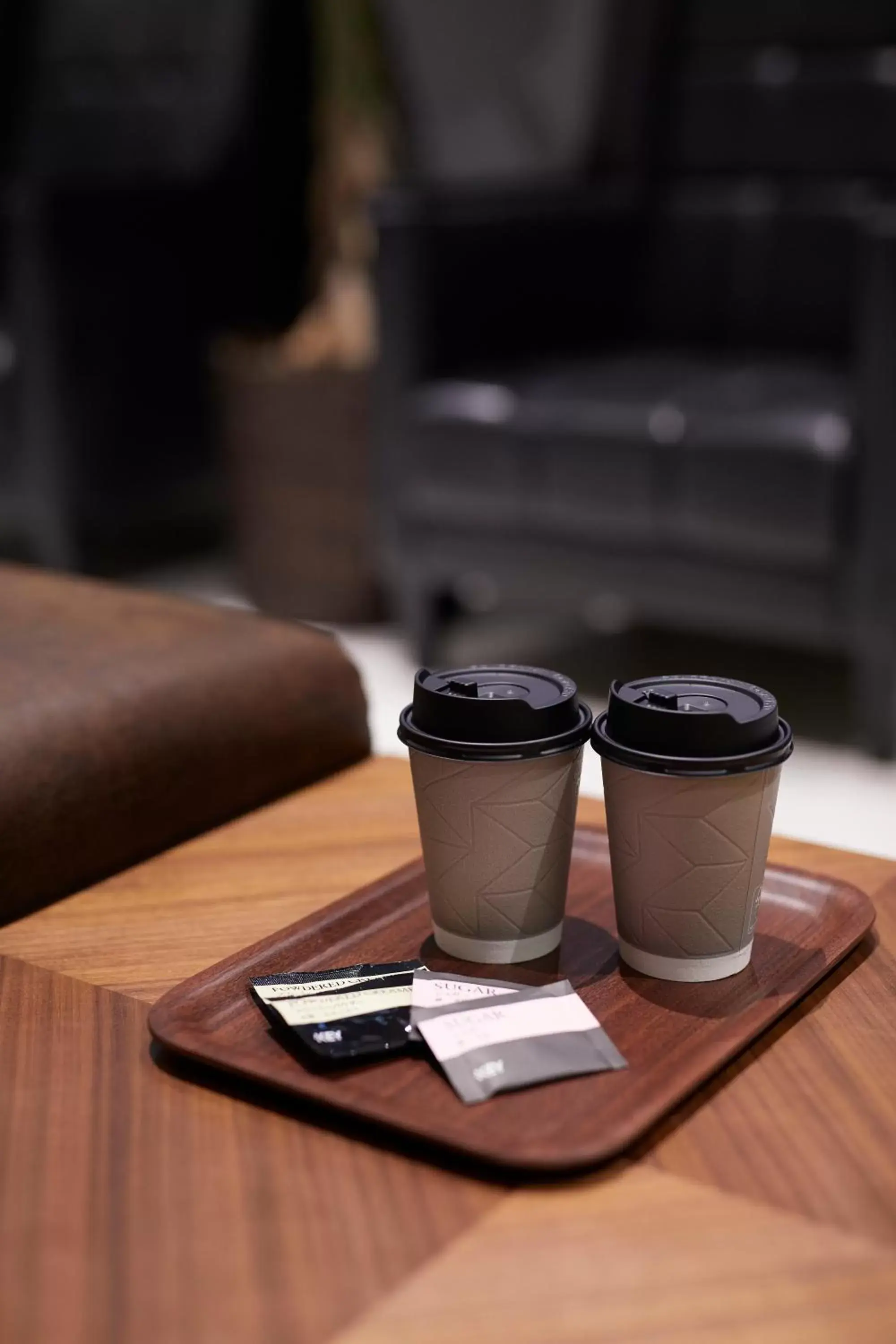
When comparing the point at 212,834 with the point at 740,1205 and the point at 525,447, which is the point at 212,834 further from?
the point at 525,447

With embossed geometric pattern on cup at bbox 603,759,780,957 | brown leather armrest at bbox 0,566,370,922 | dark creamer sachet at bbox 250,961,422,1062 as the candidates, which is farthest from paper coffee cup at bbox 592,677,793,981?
brown leather armrest at bbox 0,566,370,922

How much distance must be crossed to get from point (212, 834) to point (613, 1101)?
0.44 meters

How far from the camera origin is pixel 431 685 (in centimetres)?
71

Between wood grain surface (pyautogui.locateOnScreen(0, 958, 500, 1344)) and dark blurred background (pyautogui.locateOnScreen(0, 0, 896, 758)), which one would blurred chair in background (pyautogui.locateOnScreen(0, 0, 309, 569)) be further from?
wood grain surface (pyautogui.locateOnScreen(0, 958, 500, 1344))

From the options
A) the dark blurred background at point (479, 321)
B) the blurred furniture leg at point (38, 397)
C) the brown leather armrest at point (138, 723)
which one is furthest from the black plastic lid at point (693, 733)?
the blurred furniture leg at point (38, 397)

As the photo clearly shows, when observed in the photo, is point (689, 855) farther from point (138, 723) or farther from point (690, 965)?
point (138, 723)

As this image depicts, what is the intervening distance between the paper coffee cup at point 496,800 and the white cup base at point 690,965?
51 millimetres

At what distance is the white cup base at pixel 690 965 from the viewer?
2.36 feet

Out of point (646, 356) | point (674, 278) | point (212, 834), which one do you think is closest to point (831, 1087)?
point (212, 834)

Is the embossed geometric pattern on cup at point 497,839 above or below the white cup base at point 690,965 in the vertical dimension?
above

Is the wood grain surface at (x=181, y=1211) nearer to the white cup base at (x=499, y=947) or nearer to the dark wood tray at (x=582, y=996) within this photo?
the dark wood tray at (x=582, y=996)

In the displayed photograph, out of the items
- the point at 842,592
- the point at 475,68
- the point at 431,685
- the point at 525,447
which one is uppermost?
the point at 475,68

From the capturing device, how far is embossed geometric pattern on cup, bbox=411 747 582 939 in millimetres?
695

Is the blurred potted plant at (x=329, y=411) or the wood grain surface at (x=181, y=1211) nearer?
the wood grain surface at (x=181, y=1211)
